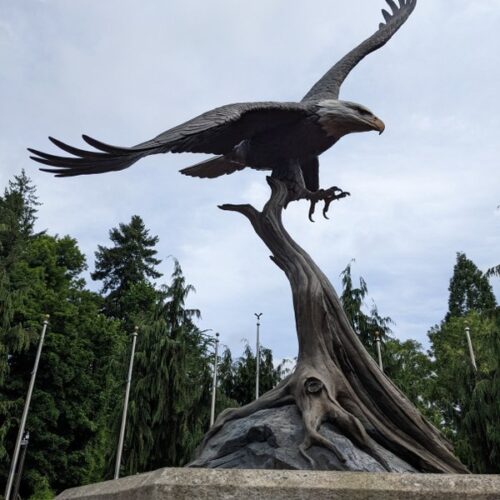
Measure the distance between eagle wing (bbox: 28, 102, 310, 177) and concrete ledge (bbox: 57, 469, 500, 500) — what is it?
2.17 m

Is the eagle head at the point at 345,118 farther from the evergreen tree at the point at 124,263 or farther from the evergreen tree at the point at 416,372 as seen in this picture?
the evergreen tree at the point at 124,263

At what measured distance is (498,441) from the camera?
11.4 metres

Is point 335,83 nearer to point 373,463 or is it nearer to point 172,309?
point 373,463

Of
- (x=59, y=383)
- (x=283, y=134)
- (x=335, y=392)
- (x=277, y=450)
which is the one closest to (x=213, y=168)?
(x=283, y=134)

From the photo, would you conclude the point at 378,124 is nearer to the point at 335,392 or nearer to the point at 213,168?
the point at 213,168

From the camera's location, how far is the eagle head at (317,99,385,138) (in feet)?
16.7

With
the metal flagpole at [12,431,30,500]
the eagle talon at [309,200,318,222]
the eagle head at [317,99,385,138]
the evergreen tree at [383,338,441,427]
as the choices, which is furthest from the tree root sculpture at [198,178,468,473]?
the metal flagpole at [12,431,30,500]

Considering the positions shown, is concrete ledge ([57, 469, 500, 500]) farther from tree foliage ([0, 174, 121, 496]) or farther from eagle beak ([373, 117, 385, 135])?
tree foliage ([0, 174, 121, 496])

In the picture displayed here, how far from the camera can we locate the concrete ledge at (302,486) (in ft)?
7.47

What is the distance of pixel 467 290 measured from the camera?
27.7 meters

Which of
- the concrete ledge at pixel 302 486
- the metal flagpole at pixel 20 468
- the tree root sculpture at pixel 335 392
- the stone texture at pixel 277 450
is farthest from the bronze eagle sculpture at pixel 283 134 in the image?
the metal flagpole at pixel 20 468

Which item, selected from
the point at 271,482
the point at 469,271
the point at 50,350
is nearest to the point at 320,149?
the point at 271,482

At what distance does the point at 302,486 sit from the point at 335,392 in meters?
1.79

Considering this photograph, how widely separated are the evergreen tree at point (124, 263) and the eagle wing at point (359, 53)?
2303 cm
